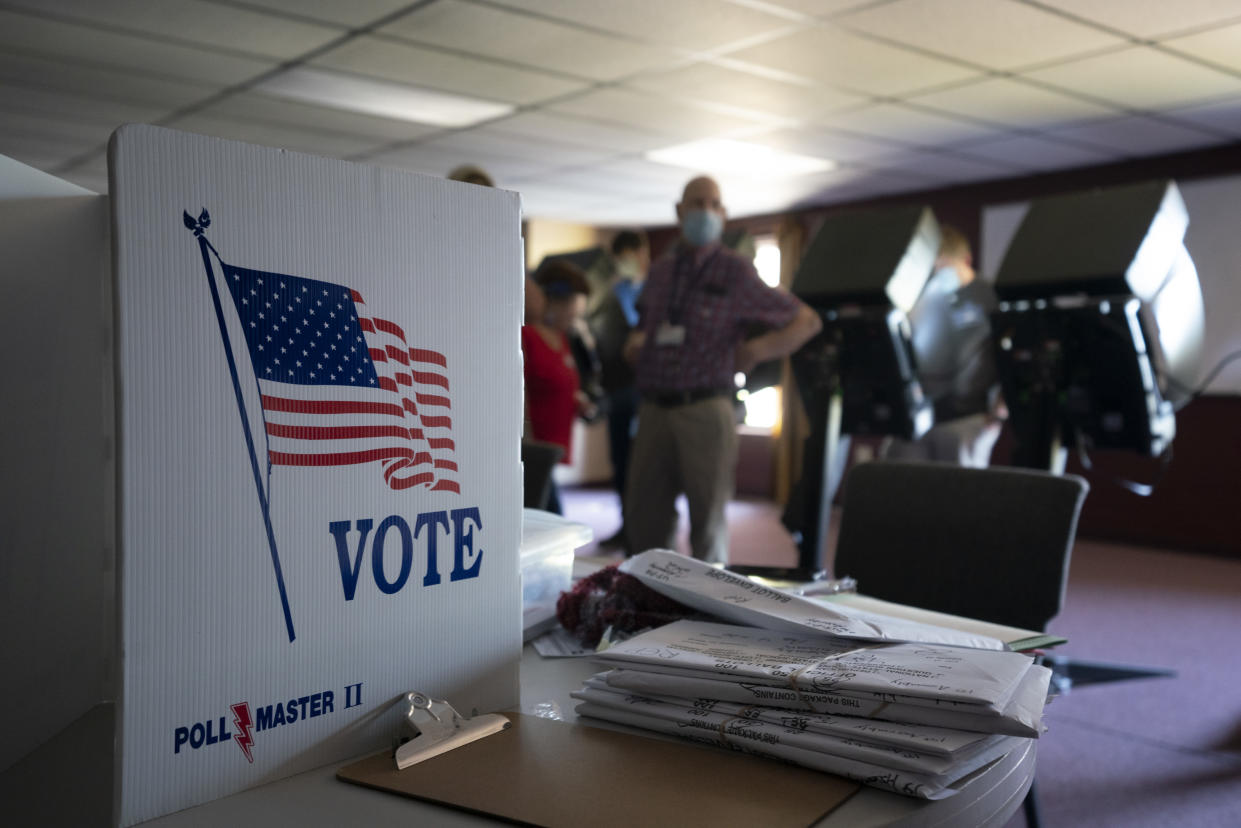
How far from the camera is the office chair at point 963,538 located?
4.34 feet

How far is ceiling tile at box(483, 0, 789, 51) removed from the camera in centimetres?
316

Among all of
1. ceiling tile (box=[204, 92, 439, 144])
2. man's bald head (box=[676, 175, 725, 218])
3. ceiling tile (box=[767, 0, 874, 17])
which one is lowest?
man's bald head (box=[676, 175, 725, 218])

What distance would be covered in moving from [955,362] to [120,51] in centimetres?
331

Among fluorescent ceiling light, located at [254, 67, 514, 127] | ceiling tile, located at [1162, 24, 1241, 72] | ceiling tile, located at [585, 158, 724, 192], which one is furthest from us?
ceiling tile, located at [585, 158, 724, 192]

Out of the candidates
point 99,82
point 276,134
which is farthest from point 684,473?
point 276,134

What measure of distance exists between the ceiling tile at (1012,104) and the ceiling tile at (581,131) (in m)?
1.37

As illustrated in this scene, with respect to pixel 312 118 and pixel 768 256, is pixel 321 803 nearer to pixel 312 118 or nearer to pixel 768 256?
pixel 312 118

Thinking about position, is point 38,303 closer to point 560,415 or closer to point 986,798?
point 986,798

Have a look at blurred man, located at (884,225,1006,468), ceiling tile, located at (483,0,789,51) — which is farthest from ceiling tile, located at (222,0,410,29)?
blurred man, located at (884,225,1006,468)

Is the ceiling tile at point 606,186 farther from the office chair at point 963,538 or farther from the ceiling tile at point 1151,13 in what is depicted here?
the office chair at point 963,538

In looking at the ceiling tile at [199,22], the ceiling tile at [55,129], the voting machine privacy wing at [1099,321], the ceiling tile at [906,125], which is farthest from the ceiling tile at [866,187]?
the ceiling tile at [55,129]

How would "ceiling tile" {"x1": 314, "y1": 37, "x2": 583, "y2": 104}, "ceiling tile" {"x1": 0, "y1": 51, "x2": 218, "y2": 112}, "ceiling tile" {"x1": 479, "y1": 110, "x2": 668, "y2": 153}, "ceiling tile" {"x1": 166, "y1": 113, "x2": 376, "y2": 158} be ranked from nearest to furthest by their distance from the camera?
"ceiling tile" {"x1": 314, "y1": 37, "x2": 583, "y2": 104}
"ceiling tile" {"x1": 0, "y1": 51, "x2": 218, "y2": 112}
"ceiling tile" {"x1": 479, "y1": 110, "x2": 668, "y2": 153}
"ceiling tile" {"x1": 166, "y1": 113, "x2": 376, "y2": 158}

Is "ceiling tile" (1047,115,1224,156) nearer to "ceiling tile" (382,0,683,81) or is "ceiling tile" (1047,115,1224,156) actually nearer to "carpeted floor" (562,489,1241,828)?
"carpeted floor" (562,489,1241,828)

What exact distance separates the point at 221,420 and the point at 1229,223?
19.4 feet
